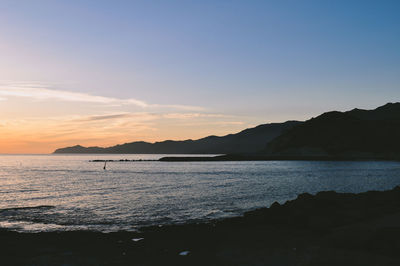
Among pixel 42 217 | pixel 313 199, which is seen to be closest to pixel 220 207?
pixel 313 199

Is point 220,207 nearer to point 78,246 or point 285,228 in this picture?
point 285,228

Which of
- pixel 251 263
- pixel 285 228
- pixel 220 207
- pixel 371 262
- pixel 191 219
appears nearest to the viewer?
pixel 371 262

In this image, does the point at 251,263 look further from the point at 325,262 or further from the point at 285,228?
the point at 285,228

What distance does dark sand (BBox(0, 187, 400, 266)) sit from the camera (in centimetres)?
1387

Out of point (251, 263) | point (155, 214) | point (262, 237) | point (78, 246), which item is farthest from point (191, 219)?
point (251, 263)

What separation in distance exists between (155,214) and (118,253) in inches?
487

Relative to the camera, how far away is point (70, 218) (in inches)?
1037

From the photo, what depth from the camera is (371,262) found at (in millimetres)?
12633

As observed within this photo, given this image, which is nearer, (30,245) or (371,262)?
(371,262)

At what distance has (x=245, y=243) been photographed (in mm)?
16906

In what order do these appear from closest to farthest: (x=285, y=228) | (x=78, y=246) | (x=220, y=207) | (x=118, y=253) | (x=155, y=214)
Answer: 1. (x=118, y=253)
2. (x=78, y=246)
3. (x=285, y=228)
4. (x=155, y=214)
5. (x=220, y=207)

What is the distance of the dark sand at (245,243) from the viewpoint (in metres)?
13.9

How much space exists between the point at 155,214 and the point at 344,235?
16.1 meters

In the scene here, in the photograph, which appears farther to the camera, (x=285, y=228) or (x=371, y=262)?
(x=285, y=228)
